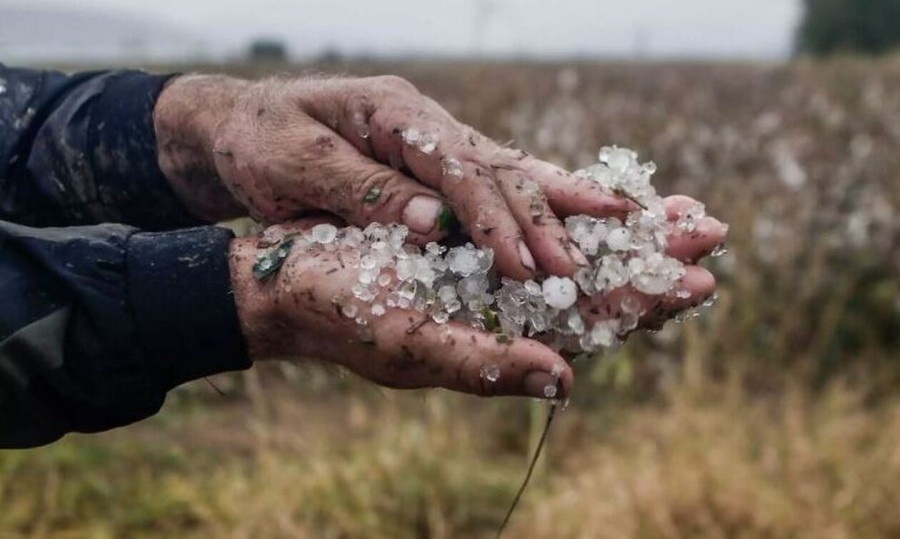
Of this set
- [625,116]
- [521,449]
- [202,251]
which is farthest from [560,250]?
[625,116]

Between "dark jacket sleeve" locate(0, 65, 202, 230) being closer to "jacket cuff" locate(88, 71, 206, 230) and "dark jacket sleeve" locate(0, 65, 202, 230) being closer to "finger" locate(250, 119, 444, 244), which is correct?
"jacket cuff" locate(88, 71, 206, 230)

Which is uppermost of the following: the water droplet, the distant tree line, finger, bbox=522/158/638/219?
finger, bbox=522/158/638/219

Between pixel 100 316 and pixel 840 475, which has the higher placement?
pixel 100 316

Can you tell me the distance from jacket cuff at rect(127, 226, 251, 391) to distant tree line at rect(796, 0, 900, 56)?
25514 millimetres

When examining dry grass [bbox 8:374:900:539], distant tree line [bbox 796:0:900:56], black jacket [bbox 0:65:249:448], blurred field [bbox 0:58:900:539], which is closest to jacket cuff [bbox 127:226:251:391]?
black jacket [bbox 0:65:249:448]

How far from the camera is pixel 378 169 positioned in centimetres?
138

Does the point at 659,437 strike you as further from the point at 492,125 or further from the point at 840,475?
the point at 492,125

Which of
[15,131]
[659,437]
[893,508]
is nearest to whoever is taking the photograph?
[15,131]

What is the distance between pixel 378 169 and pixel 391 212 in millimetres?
67

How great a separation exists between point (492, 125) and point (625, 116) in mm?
811

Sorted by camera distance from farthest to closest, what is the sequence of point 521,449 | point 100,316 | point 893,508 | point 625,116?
point 625,116
point 521,449
point 893,508
point 100,316

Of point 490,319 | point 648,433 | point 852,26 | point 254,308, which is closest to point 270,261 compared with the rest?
point 254,308

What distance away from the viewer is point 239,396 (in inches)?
176

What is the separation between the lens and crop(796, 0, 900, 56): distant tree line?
25547 mm
